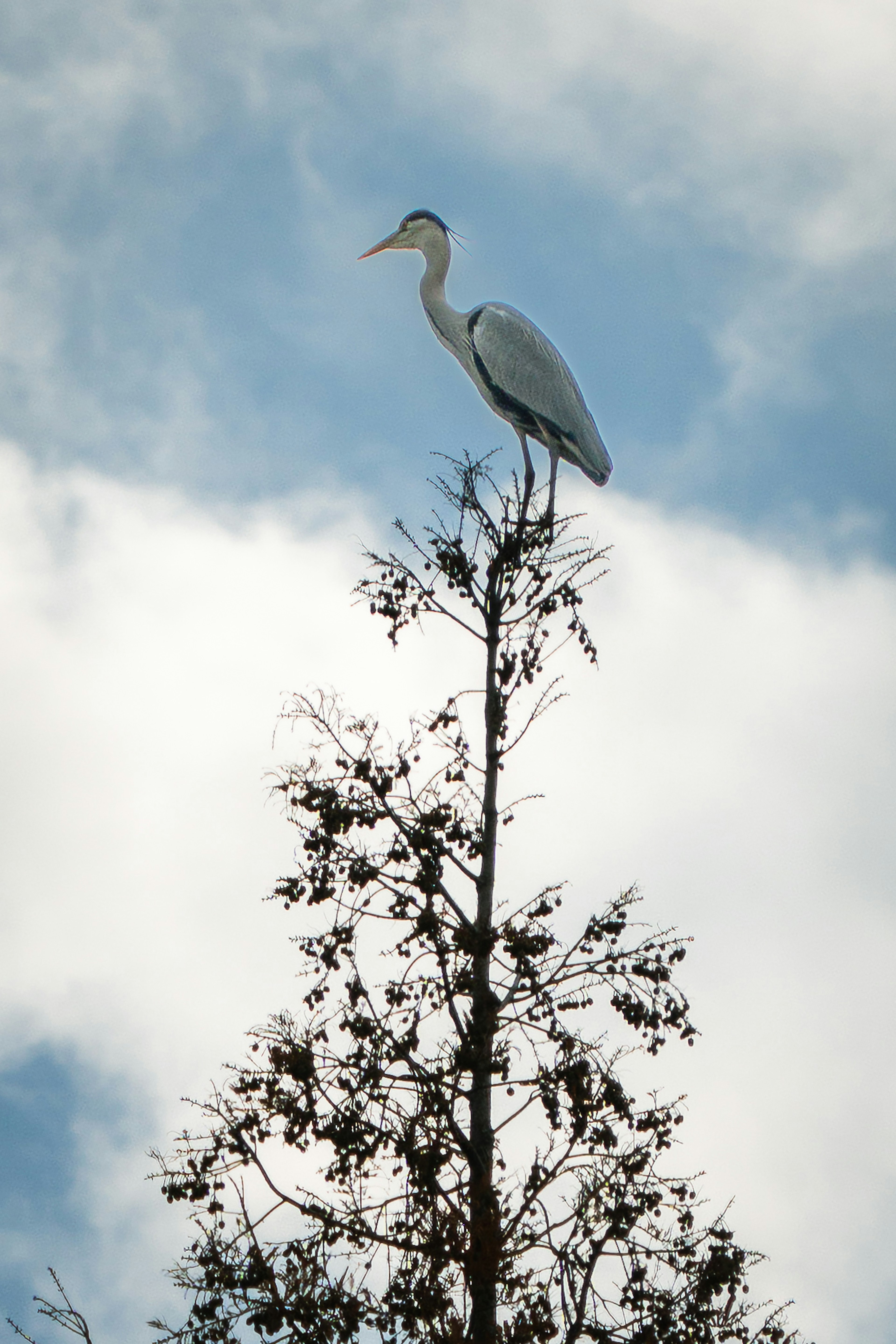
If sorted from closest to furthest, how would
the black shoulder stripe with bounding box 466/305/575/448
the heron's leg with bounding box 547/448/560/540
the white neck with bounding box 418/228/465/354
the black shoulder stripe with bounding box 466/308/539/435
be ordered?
the heron's leg with bounding box 547/448/560/540, the black shoulder stripe with bounding box 466/305/575/448, the black shoulder stripe with bounding box 466/308/539/435, the white neck with bounding box 418/228/465/354

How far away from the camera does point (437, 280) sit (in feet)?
48.6

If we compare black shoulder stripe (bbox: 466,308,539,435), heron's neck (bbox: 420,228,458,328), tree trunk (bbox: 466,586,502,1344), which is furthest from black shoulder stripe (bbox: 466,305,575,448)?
tree trunk (bbox: 466,586,502,1344)

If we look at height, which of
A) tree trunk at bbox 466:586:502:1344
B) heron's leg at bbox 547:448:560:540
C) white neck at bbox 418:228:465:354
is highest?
white neck at bbox 418:228:465:354

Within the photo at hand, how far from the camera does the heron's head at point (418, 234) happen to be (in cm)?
1502

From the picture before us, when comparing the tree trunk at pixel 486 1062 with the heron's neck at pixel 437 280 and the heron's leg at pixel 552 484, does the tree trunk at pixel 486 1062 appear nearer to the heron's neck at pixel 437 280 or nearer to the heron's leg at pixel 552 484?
the heron's leg at pixel 552 484

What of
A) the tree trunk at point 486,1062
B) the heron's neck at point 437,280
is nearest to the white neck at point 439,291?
the heron's neck at point 437,280

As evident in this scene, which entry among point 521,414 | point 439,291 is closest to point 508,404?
point 521,414

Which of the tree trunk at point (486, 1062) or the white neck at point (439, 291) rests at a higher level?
the white neck at point (439, 291)

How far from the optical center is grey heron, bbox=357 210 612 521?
514 inches

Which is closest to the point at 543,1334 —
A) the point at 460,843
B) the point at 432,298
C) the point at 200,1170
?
the point at 200,1170

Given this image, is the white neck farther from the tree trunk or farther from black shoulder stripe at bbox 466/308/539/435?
the tree trunk

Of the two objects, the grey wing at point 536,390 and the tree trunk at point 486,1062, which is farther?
the grey wing at point 536,390

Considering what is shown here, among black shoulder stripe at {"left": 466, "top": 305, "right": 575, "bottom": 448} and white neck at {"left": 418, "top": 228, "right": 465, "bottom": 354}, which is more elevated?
Answer: white neck at {"left": 418, "top": 228, "right": 465, "bottom": 354}

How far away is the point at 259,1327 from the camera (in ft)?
23.4
